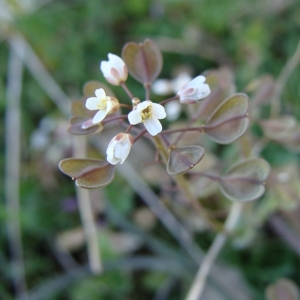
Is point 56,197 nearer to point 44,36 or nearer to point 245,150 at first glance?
point 44,36

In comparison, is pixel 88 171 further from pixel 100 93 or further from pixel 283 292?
pixel 283 292

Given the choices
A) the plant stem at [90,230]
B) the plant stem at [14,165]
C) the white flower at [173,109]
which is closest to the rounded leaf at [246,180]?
the white flower at [173,109]

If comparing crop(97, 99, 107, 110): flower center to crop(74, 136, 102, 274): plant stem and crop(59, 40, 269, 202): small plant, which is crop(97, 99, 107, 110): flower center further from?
crop(74, 136, 102, 274): plant stem

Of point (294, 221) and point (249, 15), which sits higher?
point (249, 15)

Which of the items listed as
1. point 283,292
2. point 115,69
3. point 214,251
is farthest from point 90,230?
point 115,69

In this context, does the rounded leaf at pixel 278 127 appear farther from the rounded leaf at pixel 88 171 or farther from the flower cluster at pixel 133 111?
the rounded leaf at pixel 88 171

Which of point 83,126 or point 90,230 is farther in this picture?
point 90,230

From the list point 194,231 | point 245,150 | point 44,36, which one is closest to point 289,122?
point 245,150
